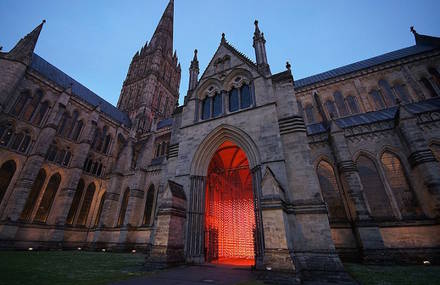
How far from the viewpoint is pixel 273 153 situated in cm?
904

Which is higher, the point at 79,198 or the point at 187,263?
the point at 79,198

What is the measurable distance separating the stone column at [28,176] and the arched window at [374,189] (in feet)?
88.6

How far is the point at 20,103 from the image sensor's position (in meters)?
20.0

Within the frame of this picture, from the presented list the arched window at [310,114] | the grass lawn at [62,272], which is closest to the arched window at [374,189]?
the arched window at [310,114]

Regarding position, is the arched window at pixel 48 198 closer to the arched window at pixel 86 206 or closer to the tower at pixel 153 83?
the arched window at pixel 86 206

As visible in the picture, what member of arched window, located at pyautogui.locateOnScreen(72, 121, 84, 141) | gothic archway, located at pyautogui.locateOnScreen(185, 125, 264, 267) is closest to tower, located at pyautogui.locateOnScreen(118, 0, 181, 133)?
arched window, located at pyautogui.locateOnScreen(72, 121, 84, 141)

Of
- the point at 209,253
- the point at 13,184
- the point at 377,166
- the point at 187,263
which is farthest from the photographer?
the point at 13,184

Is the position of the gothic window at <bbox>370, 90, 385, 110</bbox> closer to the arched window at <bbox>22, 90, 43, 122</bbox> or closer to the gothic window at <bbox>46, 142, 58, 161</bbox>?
the gothic window at <bbox>46, 142, 58, 161</bbox>

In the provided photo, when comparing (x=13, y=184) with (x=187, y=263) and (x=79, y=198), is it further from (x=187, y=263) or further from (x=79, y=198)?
(x=187, y=263)

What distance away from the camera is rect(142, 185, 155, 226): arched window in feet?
61.4

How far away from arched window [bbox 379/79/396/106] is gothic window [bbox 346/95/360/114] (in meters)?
2.39

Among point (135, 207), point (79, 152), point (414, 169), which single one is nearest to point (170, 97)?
point (79, 152)

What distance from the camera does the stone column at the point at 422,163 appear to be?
34.1 feet

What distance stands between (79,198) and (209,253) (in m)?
20.1
